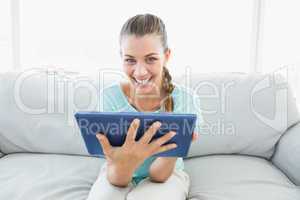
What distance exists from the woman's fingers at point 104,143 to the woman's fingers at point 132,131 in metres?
0.05

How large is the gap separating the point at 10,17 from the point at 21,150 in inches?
36.1

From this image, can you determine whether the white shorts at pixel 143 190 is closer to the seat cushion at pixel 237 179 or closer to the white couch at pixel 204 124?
the seat cushion at pixel 237 179

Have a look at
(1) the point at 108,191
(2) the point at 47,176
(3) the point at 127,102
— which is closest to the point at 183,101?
(3) the point at 127,102

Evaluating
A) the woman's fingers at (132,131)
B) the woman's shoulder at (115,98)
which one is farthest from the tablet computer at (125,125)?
the woman's shoulder at (115,98)

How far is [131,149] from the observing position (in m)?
0.96

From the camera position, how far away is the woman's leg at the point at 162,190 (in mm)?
1025

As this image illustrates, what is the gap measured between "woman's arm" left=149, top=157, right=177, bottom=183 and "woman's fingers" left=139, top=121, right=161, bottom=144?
0.15 m

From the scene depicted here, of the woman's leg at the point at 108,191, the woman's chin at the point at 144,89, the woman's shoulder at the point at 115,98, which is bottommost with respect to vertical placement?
the woman's leg at the point at 108,191

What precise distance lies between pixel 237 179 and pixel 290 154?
0.25 metres

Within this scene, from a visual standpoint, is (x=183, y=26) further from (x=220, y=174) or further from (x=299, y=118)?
(x=220, y=174)

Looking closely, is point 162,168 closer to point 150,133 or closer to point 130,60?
point 150,133

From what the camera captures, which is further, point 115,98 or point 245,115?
point 245,115

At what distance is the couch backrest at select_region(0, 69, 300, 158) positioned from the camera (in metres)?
1.48

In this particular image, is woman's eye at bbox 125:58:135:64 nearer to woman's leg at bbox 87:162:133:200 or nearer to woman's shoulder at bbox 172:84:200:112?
woman's shoulder at bbox 172:84:200:112
